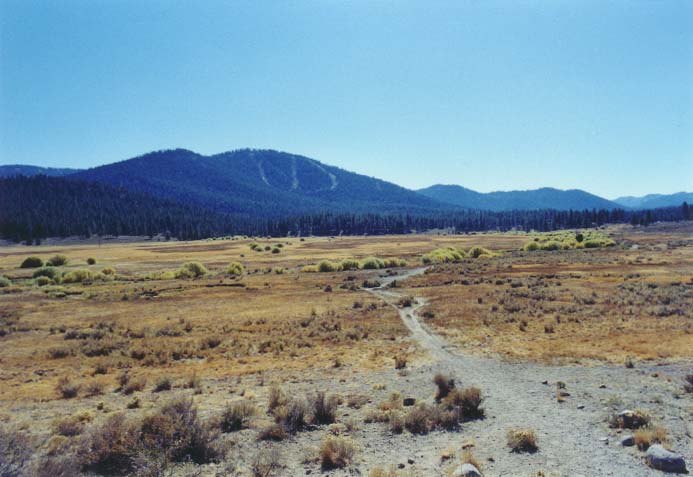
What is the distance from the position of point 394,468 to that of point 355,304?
2165 cm

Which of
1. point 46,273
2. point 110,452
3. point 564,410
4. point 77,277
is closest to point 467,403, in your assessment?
point 564,410

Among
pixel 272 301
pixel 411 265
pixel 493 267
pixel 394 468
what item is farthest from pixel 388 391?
pixel 411 265

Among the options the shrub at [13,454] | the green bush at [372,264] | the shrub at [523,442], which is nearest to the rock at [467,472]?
the shrub at [523,442]

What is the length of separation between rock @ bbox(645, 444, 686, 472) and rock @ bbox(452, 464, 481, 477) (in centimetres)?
359

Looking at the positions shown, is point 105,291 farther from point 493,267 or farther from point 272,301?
point 493,267

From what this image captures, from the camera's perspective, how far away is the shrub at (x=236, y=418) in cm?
1062

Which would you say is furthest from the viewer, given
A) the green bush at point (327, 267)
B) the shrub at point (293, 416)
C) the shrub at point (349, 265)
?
the shrub at point (349, 265)

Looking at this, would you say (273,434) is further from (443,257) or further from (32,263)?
(32,263)

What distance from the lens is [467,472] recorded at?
7871 mm

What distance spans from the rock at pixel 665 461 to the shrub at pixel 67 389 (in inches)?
630

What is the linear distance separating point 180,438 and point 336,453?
11.6ft

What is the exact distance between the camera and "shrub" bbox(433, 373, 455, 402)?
12547 millimetres

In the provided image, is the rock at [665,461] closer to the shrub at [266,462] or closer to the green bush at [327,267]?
the shrub at [266,462]

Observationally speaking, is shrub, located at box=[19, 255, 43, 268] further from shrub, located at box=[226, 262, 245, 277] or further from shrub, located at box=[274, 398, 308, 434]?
shrub, located at box=[274, 398, 308, 434]
